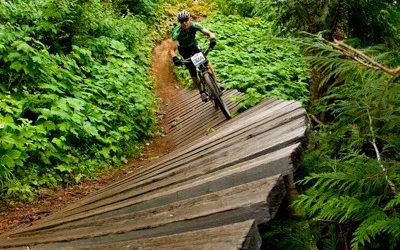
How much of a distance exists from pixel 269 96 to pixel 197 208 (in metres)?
6.84

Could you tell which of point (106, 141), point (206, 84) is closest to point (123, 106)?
point (106, 141)

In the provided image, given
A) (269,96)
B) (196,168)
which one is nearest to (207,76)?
(269,96)

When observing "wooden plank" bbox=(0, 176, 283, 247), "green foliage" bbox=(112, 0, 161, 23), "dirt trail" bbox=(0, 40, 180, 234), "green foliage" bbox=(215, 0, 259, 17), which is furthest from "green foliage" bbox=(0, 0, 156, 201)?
"green foliage" bbox=(215, 0, 259, 17)

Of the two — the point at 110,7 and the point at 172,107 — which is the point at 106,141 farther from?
the point at 110,7

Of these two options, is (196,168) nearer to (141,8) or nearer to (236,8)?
(141,8)

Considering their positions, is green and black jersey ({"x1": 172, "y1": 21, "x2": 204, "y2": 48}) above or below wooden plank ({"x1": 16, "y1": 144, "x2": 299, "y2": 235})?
above

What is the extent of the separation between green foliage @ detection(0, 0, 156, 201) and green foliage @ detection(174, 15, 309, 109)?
2.77m

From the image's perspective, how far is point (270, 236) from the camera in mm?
2369

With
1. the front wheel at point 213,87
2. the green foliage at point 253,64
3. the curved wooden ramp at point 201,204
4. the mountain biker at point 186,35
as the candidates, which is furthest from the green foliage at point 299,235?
the mountain biker at point 186,35

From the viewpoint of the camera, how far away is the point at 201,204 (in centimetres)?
226

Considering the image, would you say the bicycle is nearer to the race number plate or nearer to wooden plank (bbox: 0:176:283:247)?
the race number plate

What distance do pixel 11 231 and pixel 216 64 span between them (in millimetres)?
9086

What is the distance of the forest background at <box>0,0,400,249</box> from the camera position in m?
2.17

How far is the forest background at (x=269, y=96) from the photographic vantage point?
2.17m
